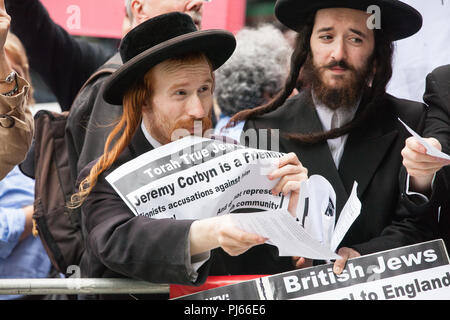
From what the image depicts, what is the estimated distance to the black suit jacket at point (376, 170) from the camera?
8.71 feet

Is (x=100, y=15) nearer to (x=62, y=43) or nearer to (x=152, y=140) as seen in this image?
(x=62, y=43)

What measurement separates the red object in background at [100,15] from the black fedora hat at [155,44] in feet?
1.40

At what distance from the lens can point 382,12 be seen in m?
2.74

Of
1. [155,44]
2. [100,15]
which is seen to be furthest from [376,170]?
[100,15]

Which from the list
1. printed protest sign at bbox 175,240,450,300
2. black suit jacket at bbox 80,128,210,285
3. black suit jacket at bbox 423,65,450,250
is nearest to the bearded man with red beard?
black suit jacket at bbox 80,128,210,285

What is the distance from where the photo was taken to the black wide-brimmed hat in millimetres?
2719

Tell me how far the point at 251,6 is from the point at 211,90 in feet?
2.45

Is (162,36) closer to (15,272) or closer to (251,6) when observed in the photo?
(251,6)

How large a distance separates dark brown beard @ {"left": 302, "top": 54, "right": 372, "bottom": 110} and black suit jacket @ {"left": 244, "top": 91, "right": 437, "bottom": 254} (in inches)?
3.3

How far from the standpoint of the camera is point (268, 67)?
10.5ft

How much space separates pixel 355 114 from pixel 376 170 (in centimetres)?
24
